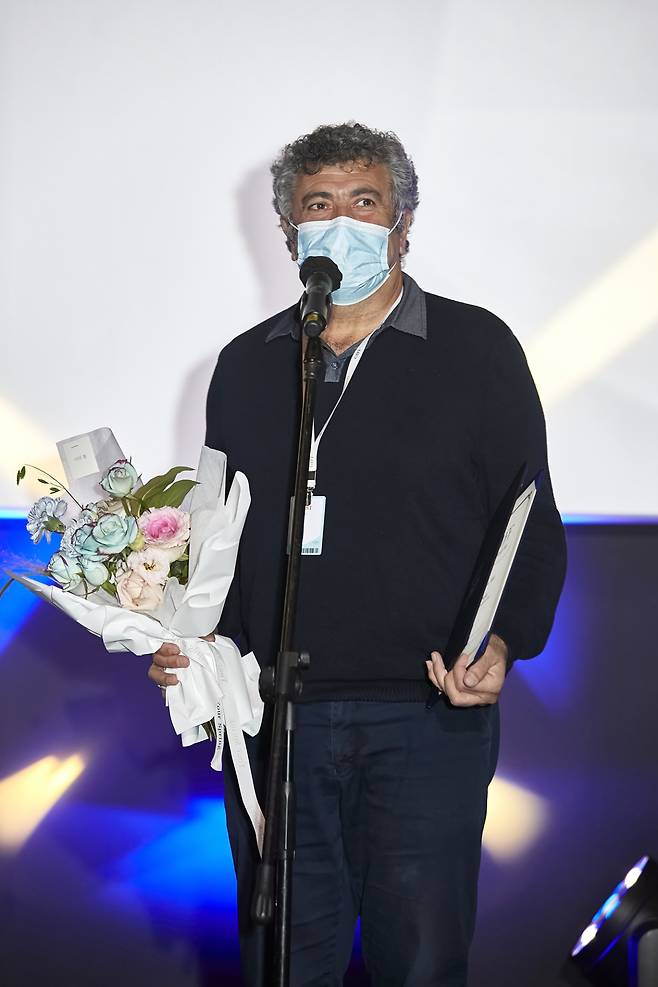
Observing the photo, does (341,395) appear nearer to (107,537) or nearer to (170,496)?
(170,496)

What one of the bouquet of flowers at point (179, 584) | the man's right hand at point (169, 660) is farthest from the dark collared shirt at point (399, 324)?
the man's right hand at point (169, 660)

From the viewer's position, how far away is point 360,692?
1.70 meters

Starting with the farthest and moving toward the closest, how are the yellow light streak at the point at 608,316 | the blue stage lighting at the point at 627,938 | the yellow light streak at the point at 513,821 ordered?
1. the yellow light streak at the point at 513,821
2. the yellow light streak at the point at 608,316
3. the blue stage lighting at the point at 627,938

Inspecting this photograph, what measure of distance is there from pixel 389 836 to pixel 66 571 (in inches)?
26.4

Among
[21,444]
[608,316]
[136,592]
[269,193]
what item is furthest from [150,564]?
[608,316]

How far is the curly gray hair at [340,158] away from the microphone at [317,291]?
54cm

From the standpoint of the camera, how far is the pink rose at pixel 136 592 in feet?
5.37

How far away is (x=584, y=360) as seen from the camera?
271 centimetres

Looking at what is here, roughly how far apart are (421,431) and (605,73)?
4.79 ft

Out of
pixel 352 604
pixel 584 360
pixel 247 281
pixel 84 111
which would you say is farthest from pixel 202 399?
pixel 352 604

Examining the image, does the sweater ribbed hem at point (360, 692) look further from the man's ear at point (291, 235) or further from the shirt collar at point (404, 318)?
the man's ear at point (291, 235)

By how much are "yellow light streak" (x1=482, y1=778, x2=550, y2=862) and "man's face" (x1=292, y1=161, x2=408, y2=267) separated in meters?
1.69

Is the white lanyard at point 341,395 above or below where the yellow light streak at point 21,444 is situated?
above

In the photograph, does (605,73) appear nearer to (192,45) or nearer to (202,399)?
(192,45)
